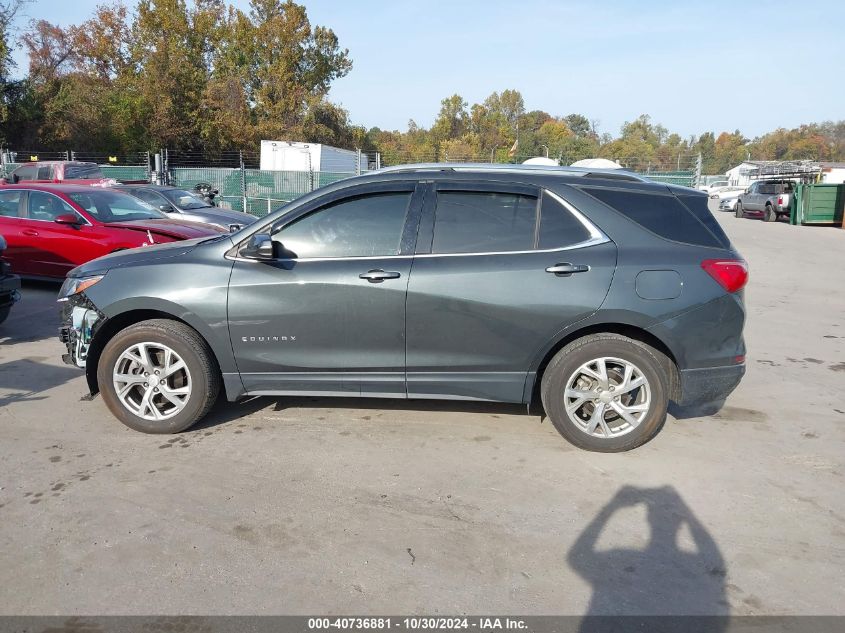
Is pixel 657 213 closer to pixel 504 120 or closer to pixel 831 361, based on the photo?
pixel 831 361

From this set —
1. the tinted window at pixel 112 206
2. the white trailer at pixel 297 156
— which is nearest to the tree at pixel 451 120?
the white trailer at pixel 297 156

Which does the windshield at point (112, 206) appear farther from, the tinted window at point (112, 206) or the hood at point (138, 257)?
the hood at point (138, 257)

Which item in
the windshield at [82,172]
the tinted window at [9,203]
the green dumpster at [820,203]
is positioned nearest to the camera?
the tinted window at [9,203]

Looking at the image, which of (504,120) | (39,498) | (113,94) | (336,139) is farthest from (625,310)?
(504,120)

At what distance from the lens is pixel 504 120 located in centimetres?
7819

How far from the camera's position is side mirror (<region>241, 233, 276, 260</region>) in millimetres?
4363

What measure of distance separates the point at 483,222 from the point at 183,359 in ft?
7.43

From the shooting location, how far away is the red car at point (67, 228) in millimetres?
9305

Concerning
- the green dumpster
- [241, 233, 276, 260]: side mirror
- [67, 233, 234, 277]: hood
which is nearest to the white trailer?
the green dumpster

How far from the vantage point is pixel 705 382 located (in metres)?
4.31

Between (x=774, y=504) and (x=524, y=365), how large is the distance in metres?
1.64

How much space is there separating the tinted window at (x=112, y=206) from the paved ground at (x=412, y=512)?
4.94 m

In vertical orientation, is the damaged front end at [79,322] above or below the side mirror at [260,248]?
below

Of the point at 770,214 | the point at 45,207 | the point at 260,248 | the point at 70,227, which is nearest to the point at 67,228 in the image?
the point at 70,227
